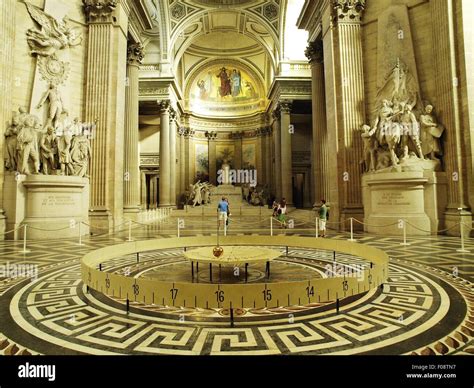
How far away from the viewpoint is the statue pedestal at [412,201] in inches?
345

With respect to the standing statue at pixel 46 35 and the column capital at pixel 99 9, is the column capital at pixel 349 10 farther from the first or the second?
the standing statue at pixel 46 35

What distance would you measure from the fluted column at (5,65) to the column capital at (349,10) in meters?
10.4

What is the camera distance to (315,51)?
559 inches

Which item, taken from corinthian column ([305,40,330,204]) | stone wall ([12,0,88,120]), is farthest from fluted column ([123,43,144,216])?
corinthian column ([305,40,330,204])

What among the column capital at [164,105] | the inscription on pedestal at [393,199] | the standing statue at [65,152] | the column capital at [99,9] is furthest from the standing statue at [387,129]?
the column capital at [164,105]

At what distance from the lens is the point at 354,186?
34.9 ft

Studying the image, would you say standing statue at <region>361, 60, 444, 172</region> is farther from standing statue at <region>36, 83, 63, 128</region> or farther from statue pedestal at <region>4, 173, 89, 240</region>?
standing statue at <region>36, 83, 63, 128</region>

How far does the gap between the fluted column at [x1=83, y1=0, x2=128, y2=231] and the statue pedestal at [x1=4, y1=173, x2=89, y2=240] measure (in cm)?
102

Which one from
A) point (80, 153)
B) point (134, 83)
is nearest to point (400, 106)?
point (80, 153)

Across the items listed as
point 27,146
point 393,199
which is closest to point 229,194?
point 393,199

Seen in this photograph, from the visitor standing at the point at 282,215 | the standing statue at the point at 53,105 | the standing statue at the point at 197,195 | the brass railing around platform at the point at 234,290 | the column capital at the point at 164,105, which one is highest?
the column capital at the point at 164,105
